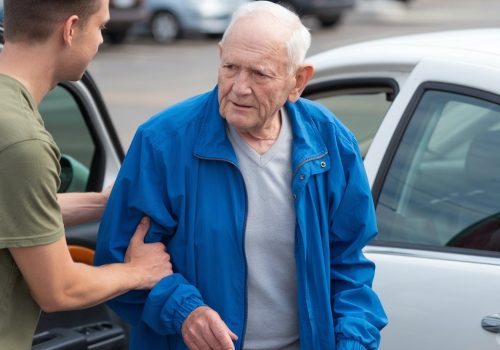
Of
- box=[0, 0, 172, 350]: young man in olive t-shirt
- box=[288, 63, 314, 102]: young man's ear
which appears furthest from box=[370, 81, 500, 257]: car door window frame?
box=[0, 0, 172, 350]: young man in olive t-shirt

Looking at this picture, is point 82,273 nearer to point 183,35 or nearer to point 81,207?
point 81,207

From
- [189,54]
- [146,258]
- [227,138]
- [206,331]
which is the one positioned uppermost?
[227,138]

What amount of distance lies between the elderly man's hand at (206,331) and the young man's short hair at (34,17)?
2.61 ft

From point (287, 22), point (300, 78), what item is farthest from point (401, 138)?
point (287, 22)

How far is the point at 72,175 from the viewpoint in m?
4.03

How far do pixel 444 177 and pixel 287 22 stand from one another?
1.12 meters

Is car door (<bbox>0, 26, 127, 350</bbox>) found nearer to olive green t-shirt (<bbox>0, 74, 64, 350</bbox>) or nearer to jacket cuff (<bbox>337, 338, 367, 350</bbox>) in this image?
jacket cuff (<bbox>337, 338, 367, 350</bbox>)

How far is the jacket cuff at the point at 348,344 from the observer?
271 centimetres

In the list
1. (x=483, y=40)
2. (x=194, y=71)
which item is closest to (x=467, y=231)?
(x=483, y=40)

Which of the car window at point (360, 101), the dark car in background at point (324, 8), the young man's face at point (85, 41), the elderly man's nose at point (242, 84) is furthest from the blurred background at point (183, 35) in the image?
the young man's face at point (85, 41)

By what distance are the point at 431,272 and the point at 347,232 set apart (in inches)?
24.6

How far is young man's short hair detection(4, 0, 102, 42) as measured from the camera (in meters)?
2.25

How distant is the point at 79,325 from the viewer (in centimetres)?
393

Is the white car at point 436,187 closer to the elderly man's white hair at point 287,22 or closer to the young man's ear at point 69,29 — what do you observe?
the elderly man's white hair at point 287,22
